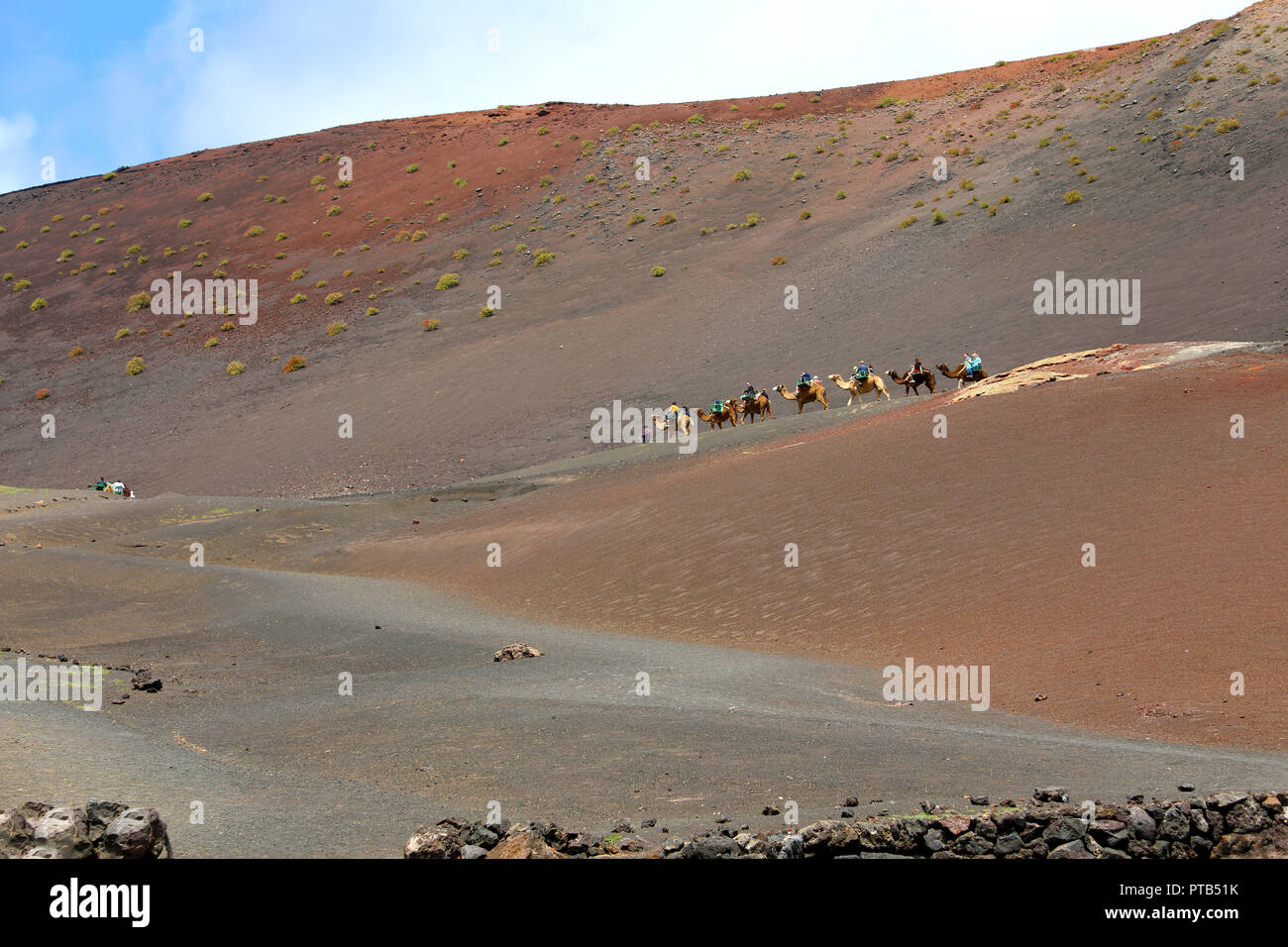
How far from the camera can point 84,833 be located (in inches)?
252

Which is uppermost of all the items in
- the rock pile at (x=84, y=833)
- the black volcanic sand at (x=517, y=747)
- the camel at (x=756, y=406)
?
the camel at (x=756, y=406)

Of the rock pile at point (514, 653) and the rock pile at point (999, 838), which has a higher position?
the rock pile at point (514, 653)

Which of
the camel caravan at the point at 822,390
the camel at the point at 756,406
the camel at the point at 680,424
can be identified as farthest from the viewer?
the camel at the point at 756,406

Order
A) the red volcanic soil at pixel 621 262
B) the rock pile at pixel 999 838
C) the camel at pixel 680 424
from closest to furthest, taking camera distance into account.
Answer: the rock pile at pixel 999 838, the camel at pixel 680 424, the red volcanic soil at pixel 621 262

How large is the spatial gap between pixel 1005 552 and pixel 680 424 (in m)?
21.7

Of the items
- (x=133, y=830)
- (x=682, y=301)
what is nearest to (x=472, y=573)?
(x=133, y=830)

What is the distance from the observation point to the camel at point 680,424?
1540 inches

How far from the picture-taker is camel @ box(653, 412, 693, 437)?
39.1 meters

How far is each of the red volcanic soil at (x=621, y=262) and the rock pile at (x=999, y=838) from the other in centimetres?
3475

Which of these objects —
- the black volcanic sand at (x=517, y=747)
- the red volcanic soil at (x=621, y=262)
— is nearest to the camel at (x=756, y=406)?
the red volcanic soil at (x=621, y=262)

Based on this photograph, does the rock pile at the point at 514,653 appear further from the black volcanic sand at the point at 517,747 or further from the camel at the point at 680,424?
the camel at the point at 680,424

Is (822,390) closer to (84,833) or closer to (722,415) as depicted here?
(722,415)

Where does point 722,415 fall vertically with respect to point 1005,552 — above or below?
above

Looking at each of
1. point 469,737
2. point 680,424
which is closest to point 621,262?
point 680,424
